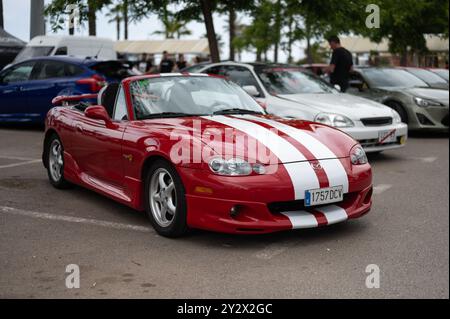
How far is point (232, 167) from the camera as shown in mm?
4309

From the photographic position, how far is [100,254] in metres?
4.25

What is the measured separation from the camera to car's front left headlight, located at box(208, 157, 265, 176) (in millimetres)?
4297

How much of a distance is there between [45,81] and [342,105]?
5646 millimetres

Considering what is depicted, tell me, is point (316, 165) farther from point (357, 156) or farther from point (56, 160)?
point (56, 160)

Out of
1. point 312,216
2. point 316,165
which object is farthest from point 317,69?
point 312,216

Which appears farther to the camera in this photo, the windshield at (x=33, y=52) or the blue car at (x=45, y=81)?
the windshield at (x=33, y=52)

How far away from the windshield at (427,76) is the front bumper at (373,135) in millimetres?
5172

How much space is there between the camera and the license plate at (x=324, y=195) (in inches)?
172

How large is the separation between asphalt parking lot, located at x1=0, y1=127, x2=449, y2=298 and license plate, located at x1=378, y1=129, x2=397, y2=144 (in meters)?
2.00

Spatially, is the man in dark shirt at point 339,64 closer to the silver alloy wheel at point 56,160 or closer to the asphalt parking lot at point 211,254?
the asphalt parking lot at point 211,254

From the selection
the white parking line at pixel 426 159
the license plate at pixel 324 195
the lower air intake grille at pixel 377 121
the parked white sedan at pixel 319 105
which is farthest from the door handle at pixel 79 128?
the white parking line at pixel 426 159

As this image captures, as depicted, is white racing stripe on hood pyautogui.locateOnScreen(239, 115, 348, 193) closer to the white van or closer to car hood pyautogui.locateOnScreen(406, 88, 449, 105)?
car hood pyautogui.locateOnScreen(406, 88, 449, 105)

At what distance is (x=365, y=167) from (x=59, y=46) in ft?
35.6
